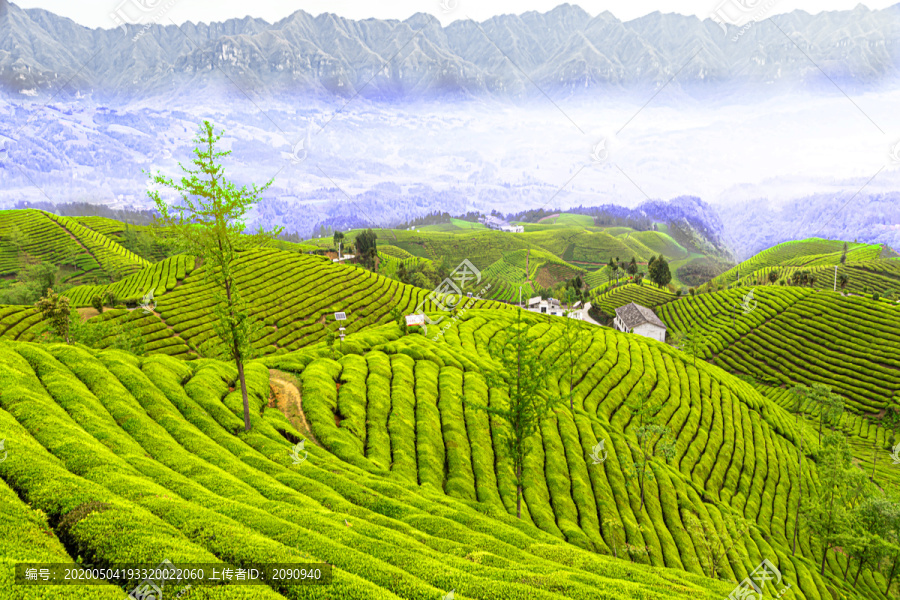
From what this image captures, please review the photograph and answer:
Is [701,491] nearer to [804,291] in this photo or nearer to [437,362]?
[437,362]

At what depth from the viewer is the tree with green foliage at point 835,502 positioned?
4442cm

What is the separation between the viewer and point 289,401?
3897 cm

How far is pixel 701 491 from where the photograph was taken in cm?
5244

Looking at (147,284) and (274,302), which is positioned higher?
(147,284)

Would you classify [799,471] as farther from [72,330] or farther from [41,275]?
[41,275]

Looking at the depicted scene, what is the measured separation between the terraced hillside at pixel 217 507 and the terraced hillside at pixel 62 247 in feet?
528

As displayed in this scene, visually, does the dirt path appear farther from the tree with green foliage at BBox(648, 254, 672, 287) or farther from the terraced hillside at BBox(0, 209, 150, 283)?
the tree with green foliage at BBox(648, 254, 672, 287)

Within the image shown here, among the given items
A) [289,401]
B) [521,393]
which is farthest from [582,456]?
[289,401]

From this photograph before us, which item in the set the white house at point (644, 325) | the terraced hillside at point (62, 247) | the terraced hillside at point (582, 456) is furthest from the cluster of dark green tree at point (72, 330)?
the white house at point (644, 325)

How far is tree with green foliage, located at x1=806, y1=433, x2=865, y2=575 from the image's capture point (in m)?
44.4

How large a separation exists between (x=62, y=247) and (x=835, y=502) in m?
236

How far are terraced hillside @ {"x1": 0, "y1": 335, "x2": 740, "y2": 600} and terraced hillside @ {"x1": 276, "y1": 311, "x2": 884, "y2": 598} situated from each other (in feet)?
19.2

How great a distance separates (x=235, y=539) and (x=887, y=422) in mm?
131486

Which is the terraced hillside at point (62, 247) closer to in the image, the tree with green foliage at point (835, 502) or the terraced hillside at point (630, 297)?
the terraced hillside at point (630, 297)
